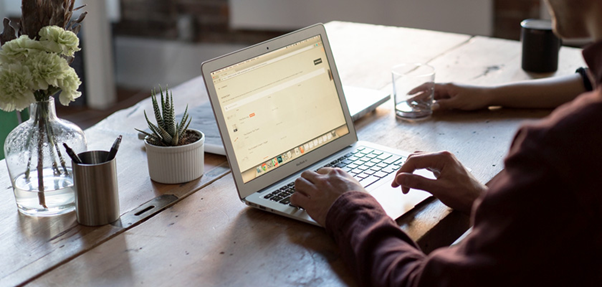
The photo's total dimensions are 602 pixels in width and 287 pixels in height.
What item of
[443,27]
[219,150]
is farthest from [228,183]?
[443,27]

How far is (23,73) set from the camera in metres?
0.99

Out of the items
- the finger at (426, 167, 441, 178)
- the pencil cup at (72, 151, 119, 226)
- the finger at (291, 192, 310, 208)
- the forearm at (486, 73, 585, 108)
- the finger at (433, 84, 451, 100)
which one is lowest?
the forearm at (486, 73, 585, 108)

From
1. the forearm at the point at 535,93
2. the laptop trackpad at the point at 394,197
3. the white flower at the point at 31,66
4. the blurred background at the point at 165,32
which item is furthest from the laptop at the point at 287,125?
the blurred background at the point at 165,32

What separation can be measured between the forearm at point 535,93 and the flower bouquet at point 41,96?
105cm

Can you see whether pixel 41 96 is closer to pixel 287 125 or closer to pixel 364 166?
pixel 287 125

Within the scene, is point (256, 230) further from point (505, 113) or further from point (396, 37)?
point (396, 37)

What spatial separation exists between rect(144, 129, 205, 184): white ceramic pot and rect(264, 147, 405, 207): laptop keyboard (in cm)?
19

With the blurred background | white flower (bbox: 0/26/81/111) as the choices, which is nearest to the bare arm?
white flower (bbox: 0/26/81/111)

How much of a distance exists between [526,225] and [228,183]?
0.68 metres

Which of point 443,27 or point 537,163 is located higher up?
point 537,163

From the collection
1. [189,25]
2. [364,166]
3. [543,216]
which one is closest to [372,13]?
[189,25]

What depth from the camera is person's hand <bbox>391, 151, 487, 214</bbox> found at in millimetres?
1085

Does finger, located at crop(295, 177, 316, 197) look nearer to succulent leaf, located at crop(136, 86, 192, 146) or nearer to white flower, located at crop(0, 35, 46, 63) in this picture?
succulent leaf, located at crop(136, 86, 192, 146)

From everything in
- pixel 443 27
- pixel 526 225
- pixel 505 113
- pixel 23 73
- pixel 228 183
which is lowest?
pixel 443 27
